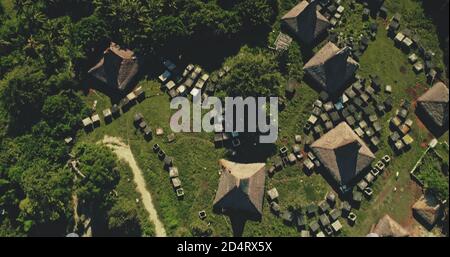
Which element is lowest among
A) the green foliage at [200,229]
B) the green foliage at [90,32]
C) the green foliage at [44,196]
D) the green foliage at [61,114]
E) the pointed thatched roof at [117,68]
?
the green foliage at [44,196]

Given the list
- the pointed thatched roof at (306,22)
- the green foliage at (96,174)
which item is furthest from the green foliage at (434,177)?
the green foliage at (96,174)

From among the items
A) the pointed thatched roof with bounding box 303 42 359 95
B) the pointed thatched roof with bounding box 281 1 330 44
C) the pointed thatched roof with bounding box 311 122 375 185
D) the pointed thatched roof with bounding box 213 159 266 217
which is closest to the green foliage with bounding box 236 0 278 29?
the pointed thatched roof with bounding box 281 1 330 44

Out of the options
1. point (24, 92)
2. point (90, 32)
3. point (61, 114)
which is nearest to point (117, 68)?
point (90, 32)

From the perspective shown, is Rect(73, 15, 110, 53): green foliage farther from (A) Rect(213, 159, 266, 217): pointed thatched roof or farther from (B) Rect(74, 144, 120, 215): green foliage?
(A) Rect(213, 159, 266, 217): pointed thatched roof

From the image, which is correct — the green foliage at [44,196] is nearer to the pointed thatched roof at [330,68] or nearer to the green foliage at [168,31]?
the green foliage at [168,31]

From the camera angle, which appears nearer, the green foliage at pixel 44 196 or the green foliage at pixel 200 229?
the green foliage at pixel 44 196

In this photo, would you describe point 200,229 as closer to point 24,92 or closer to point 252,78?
point 252,78

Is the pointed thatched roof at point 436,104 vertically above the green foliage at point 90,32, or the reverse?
the pointed thatched roof at point 436,104

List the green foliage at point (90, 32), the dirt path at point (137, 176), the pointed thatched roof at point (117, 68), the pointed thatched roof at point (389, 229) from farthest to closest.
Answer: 1. the pointed thatched roof at point (117, 68)
2. the green foliage at point (90, 32)
3. the dirt path at point (137, 176)
4. the pointed thatched roof at point (389, 229)
